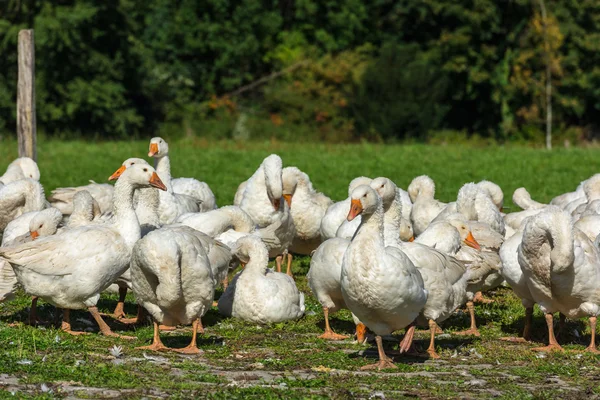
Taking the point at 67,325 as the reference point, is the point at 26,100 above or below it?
above

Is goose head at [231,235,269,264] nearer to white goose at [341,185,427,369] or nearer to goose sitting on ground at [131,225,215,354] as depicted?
goose sitting on ground at [131,225,215,354]

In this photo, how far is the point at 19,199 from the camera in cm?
1444

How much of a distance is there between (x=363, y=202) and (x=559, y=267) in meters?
2.14

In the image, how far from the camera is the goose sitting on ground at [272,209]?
14352mm

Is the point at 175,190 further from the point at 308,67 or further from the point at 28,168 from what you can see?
the point at 308,67

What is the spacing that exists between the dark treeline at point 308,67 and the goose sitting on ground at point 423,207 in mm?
26582

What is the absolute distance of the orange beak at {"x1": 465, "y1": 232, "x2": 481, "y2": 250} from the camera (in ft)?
39.0

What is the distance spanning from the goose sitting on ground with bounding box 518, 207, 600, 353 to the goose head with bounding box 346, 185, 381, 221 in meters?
1.76

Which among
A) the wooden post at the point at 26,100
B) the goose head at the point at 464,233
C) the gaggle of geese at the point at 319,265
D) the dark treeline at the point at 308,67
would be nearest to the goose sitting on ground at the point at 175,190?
the gaggle of geese at the point at 319,265

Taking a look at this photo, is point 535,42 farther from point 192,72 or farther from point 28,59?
point 28,59

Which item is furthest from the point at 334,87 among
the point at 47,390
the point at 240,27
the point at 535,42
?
the point at 47,390

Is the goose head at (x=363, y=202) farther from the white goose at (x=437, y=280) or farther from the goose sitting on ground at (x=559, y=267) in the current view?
the goose sitting on ground at (x=559, y=267)

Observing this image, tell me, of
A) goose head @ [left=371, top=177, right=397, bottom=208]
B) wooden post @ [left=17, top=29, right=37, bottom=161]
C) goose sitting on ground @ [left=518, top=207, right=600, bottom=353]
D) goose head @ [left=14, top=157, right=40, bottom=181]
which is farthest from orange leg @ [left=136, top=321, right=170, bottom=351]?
wooden post @ [left=17, top=29, right=37, bottom=161]

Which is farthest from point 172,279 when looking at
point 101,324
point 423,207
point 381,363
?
point 423,207
